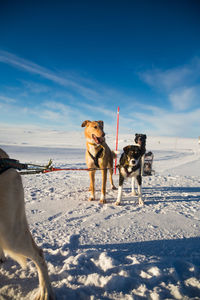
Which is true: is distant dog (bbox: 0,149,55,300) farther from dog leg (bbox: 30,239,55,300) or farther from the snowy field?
the snowy field

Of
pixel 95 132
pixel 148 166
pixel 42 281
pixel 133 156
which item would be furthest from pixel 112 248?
pixel 148 166

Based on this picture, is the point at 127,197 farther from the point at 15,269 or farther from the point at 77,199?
the point at 15,269

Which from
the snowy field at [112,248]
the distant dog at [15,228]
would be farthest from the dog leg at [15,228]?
the snowy field at [112,248]

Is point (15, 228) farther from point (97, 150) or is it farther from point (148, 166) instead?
point (148, 166)

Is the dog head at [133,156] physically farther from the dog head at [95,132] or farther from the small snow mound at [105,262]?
the small snow mound at [105,262]

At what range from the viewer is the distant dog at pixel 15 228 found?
122 centimetres

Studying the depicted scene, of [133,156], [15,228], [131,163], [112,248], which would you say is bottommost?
[112,248]

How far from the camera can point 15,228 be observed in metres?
1.29

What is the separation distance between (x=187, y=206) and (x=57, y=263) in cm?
327

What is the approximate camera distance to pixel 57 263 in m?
Answer: 1.83

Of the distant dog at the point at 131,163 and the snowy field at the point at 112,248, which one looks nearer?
the snowy field at the point at 112,248

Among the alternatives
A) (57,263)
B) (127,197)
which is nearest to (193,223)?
(127,197)

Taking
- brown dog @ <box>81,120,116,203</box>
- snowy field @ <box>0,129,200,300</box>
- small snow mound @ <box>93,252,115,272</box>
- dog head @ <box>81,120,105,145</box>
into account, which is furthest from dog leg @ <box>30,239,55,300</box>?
dog head @ <box>81,120,105,145</box>

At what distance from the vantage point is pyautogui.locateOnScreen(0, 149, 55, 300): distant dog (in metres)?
1.22
